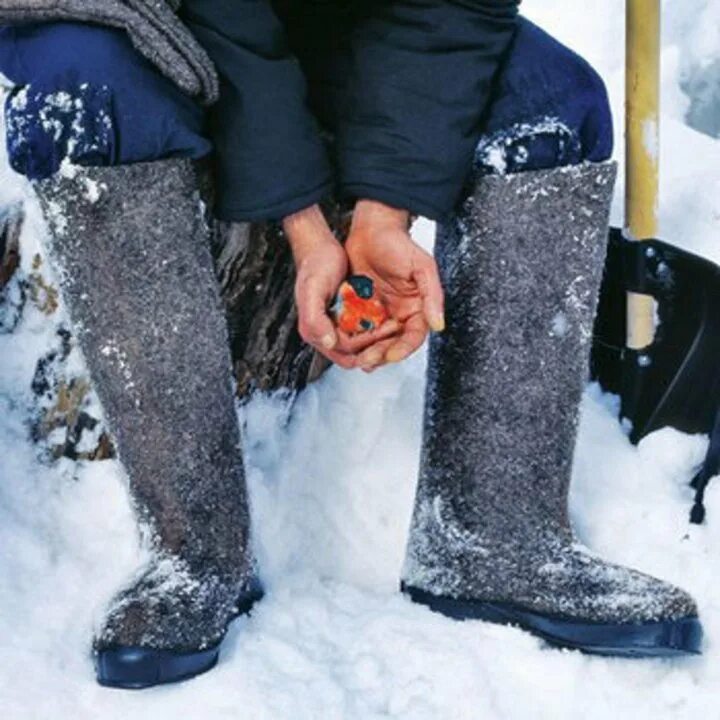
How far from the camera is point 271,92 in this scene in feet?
4.73

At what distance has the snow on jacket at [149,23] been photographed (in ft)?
4.34

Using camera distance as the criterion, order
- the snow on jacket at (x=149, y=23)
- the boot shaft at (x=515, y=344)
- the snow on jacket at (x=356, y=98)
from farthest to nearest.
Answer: the boot shaft at (x=515, y=344), the snow on jacket at (x=356, y=98), the snow on jacket at (x=149, y=23)

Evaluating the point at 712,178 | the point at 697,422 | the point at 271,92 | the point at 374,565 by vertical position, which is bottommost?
the point at 374,565

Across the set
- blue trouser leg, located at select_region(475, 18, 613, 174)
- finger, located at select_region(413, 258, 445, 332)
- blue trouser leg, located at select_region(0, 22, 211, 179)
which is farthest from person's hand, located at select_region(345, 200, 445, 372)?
blue trouser leg, located at select_region(0, 22, 211, 179)

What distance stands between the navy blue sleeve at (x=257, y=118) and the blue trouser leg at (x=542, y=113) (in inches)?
8.3

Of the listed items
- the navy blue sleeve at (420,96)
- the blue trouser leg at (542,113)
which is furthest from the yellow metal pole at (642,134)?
the navy blue sleeve at (420,96)

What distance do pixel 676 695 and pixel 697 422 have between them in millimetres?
542

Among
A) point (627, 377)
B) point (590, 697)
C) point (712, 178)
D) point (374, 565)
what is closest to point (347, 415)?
point (374, 565)

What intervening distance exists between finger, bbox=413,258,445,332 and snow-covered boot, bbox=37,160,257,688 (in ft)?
0.73

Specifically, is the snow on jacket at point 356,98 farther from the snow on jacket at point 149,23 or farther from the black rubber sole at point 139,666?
the black rubber sole at point 139,666

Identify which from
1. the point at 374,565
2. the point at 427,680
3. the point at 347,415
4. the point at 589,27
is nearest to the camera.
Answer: the point at 427,680

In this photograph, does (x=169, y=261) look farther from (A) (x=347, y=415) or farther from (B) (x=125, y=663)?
(A) (x=347, y=415)

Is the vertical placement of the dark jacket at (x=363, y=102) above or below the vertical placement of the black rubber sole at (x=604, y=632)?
above

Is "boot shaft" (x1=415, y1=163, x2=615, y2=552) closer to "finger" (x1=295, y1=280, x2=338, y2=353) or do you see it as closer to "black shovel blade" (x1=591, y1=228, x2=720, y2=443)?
"finger" (x1=295, y1=280, x2=338, y2=353)
